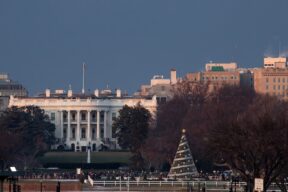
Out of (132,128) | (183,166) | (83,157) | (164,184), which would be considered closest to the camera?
(164,184)

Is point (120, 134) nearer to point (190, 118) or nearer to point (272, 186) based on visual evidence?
point (190, 118)

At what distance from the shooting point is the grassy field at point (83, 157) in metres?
159

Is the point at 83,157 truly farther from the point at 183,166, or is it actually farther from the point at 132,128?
the point at 183,166

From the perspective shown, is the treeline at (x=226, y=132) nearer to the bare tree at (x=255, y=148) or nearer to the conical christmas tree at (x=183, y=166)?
the bare tree at (x=255, y=148)

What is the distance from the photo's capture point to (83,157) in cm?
16625

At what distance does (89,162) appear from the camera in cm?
15662

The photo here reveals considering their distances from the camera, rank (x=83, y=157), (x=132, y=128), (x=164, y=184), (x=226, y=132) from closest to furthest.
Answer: (x=226, y=132) → (x=164, y=184) → (x=132, y=128) → (x=83, y=157)

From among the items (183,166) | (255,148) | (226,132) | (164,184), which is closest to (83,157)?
(183,166)

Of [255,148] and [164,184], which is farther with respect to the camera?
[164,184]

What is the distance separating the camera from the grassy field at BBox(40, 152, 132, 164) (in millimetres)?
158788

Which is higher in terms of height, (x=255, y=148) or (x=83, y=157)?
(x=83, y=157)

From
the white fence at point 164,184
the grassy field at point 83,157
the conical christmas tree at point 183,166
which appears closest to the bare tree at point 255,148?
the white fence at point 164,184

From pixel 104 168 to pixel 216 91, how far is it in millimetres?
35738

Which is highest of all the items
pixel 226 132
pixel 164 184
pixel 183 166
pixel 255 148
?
pixel 226 132
